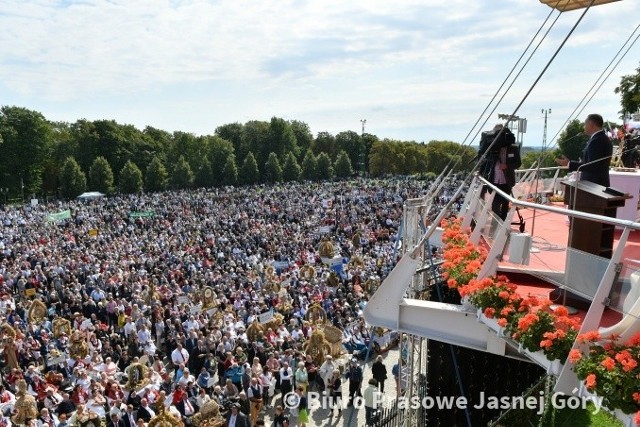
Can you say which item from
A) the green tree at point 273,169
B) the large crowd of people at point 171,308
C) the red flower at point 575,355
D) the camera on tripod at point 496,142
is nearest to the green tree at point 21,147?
the green tree at point 273,169

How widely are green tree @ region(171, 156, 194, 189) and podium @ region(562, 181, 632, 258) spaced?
66.6m

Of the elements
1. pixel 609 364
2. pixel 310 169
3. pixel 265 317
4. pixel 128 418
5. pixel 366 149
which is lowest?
pixel 128 418

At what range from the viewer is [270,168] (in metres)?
74.1

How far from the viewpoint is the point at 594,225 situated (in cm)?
493

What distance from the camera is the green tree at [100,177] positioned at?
209ft

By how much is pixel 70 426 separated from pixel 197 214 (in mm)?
29258

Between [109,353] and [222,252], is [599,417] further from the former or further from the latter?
[222,252]

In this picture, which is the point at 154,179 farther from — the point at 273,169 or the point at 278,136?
the point at 278,136

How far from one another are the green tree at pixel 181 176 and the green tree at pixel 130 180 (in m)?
4.97

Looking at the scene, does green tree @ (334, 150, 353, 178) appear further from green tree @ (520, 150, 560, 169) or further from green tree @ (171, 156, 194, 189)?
green tree @ (520, 150, 560, 169)

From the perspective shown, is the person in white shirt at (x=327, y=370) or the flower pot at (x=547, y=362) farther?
the person in white shirt at (x=327, y=370)

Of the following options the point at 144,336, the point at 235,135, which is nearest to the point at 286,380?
the point at 144,336

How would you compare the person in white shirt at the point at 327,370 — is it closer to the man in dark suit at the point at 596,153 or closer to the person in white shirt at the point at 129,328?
the person in white shirt at the point at 129,328

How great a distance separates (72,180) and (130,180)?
629 centimetres
